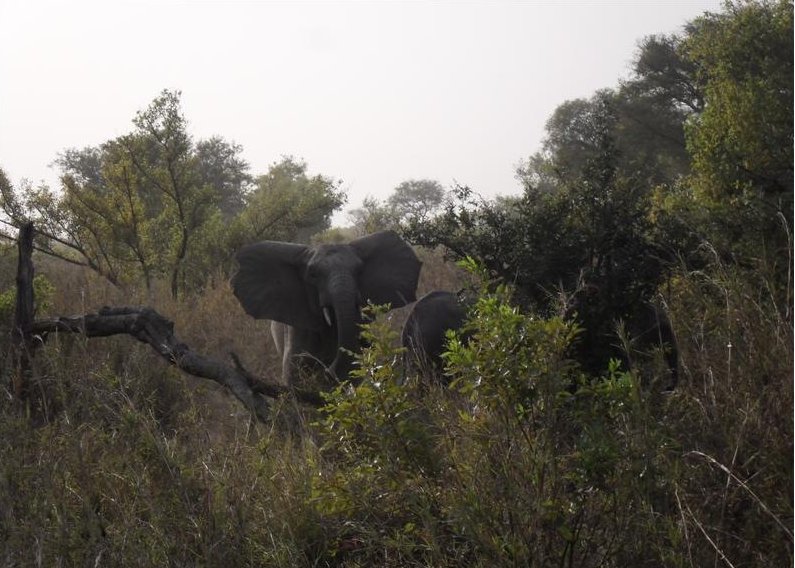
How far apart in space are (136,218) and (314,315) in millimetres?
5835

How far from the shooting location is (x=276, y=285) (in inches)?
401

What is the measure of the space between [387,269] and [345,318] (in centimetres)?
133

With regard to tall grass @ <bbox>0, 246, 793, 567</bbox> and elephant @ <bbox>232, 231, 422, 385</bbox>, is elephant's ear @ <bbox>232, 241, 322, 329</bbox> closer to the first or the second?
elephant @ <bbox>232, 231, 422, 385</bbox>

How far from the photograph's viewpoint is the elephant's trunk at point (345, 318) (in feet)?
28.9

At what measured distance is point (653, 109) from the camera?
2455 cm

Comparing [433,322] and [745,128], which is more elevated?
[745,128]

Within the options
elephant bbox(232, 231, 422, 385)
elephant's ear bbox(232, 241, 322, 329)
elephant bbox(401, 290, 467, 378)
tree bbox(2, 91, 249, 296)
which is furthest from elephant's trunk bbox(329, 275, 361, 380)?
tree bbox(2, 91, 249, 296)

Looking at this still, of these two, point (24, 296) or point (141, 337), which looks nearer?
point (141, 337)

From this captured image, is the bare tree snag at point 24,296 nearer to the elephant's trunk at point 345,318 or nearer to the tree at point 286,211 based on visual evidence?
the elephant's trunk at point 345,318

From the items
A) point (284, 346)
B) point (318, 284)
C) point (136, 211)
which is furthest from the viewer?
point (136, 211)

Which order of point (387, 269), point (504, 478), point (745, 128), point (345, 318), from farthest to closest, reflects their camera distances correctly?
point (745, 128) → point (387, 269) → point (345, 318) → point (504, 478)

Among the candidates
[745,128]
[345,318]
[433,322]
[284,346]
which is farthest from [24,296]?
[745,128]

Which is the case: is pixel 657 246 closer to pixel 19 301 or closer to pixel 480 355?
pixel 480 355

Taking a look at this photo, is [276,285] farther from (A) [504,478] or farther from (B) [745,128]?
(A) [504,478]
